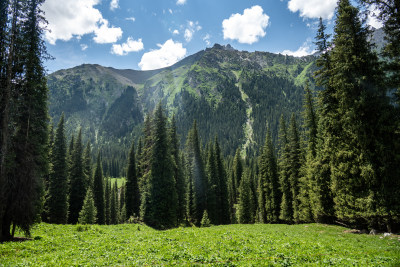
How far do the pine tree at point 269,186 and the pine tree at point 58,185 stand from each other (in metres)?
39.5

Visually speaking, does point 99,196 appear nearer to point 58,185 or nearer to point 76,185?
point 76,185

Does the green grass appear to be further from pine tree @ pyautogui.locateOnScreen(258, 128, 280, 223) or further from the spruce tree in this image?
pine tree @ pyautogui.locateOnScreen(258, 128, 280, 223)

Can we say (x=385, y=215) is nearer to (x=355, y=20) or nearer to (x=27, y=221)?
(x=355, y=20)

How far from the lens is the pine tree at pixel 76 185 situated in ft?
136

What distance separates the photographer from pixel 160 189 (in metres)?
32.4

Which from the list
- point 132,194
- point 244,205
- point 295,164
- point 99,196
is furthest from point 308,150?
point 99,196

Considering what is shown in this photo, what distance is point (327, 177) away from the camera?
25.9 metres

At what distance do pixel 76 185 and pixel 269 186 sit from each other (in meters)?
40.6

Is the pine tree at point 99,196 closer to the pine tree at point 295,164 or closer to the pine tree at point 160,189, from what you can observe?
the pine tree at point 160,189

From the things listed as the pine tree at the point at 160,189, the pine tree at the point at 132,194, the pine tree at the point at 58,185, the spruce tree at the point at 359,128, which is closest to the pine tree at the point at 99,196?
the pine tree at the point at 132,194

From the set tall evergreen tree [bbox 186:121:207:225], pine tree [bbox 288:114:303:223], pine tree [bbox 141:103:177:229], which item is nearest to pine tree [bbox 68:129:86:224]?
pine tree [bbox 141:103:177:229]

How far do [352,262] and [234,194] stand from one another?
6980cm

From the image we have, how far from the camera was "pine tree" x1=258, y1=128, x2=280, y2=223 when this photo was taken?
44.8 meters

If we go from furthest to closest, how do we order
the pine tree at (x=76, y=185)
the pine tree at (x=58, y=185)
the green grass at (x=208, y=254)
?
the pine tree at (x=76, y=185) < the pine tree at (x=58, y=185) < the green grass at (x=208, y=254)
